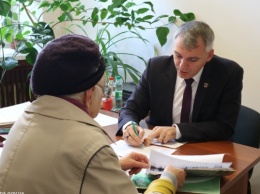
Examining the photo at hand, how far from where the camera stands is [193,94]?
1.91 m

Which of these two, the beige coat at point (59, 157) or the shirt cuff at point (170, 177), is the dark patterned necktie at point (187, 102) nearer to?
the shirt cuff at point (170, 177)

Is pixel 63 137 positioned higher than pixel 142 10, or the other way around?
pixel 142 10

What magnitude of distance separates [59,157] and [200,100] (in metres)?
1.20

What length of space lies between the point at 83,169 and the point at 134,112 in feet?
3.71

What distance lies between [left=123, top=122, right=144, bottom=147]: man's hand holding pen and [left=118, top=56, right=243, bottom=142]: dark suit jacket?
14 centimetres

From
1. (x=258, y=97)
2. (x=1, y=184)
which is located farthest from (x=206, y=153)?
(x=258, y=97)

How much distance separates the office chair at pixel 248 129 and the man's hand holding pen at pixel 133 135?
0.72 meters

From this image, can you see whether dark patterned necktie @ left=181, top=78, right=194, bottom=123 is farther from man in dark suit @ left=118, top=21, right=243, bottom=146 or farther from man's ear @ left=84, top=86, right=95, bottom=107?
man's ear @ left=84, top=86, right=95, bottom=107

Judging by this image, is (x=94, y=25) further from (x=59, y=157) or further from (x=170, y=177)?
(x=59, y=157)

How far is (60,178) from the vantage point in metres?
0.81

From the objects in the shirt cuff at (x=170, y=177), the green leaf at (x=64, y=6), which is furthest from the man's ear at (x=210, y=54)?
the green leaf at (x=64, y=6)

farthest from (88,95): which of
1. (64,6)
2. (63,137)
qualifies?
(64,6)

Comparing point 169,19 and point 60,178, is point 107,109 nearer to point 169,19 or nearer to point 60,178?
Answer: point 169,19

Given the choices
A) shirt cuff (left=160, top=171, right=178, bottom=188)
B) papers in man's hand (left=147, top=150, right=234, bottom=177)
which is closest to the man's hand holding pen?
papers in man's hand (left=147, top=150, right=234, bottom=177)
